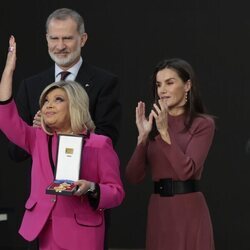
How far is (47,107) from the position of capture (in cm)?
321

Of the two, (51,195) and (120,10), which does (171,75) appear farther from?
(120,10)

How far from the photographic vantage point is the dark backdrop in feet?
18.5

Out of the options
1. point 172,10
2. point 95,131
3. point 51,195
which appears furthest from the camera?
point 172,10

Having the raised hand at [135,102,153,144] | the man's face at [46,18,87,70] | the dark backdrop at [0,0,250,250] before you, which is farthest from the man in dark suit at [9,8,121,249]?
the dark backdrop at [0,0,250,250]

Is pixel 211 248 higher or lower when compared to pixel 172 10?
lower

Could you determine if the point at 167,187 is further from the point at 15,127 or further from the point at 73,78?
the point at 15,127

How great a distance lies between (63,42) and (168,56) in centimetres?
203

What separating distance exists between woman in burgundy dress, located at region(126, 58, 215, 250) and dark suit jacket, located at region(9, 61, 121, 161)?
0.13 m

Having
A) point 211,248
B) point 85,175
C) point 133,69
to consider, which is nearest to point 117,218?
point 133,69

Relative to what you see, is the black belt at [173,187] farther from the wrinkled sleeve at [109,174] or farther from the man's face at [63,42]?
the man's face at [63,42]

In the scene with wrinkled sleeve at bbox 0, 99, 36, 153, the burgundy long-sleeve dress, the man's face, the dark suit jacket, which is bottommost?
the burgundy long-sleeve dress

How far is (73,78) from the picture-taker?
12.5 ft

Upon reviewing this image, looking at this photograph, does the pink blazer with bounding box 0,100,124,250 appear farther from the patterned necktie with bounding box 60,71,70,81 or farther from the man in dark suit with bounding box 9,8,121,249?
the patterned necktie with bounding box 60,71,70,81

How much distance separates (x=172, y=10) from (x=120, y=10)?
0.40 meters
